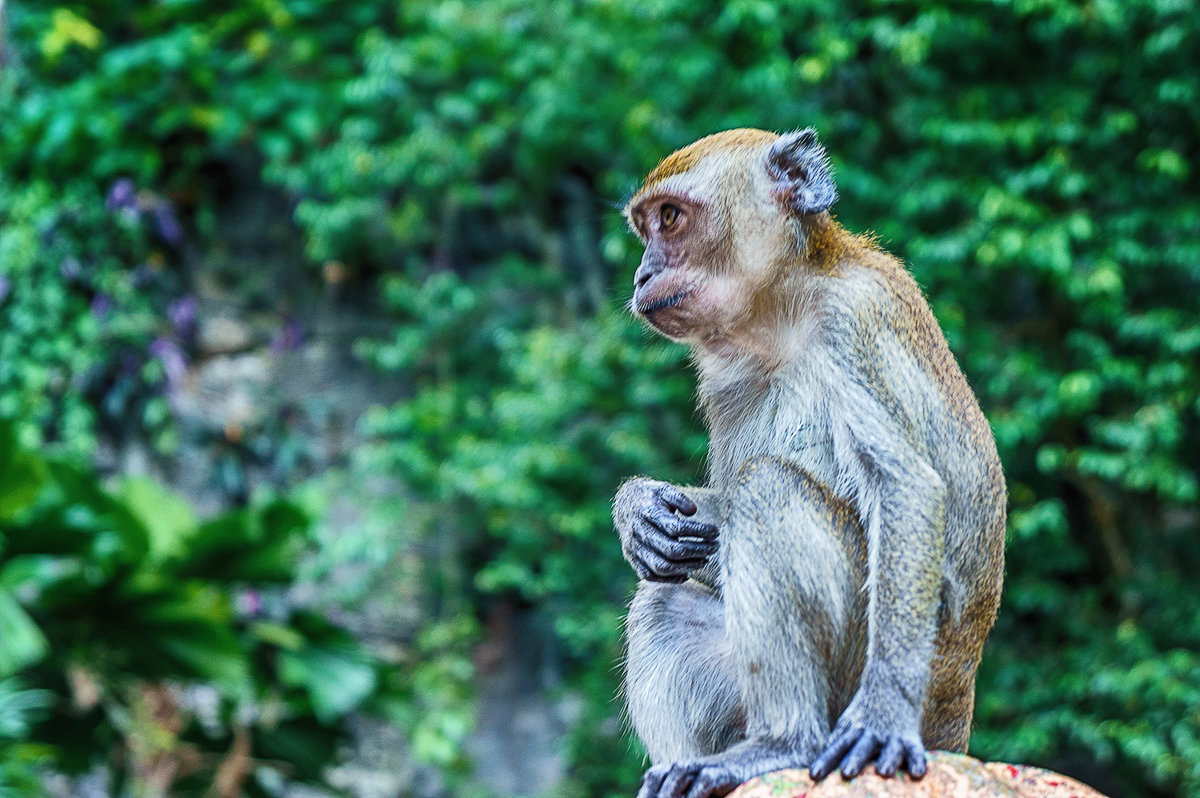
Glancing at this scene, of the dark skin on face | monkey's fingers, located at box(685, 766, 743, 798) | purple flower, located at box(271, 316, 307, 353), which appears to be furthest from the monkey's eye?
purple flower, located at box(271, 316, 307, 353)

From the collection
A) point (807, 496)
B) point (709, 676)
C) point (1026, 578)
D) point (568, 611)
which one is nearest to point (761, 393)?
point (807, 496)

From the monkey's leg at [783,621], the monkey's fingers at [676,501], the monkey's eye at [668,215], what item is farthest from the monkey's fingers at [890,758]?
the monkey's eye at [668,215]

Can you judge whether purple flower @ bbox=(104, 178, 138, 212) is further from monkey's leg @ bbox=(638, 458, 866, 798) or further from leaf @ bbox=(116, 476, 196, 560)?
monkey's leg @ bbox=(638, 458, 866, 798)

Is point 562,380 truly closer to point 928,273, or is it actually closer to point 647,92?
point 647,92

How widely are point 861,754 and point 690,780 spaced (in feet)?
1.09

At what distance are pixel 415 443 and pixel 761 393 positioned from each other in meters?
4.98

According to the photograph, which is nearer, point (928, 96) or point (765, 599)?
point (765, 599)

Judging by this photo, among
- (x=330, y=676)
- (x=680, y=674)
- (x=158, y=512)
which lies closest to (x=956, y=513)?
(x=680, y=674)

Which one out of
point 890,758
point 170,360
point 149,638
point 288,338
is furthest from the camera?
point 288,338

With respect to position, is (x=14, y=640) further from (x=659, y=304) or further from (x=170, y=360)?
(x=659, y=304)

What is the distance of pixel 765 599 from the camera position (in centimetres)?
219

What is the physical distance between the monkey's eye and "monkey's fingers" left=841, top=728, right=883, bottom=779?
1.15m

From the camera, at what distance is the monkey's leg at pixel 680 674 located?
2.45m

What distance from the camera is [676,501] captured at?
8.03 feet
